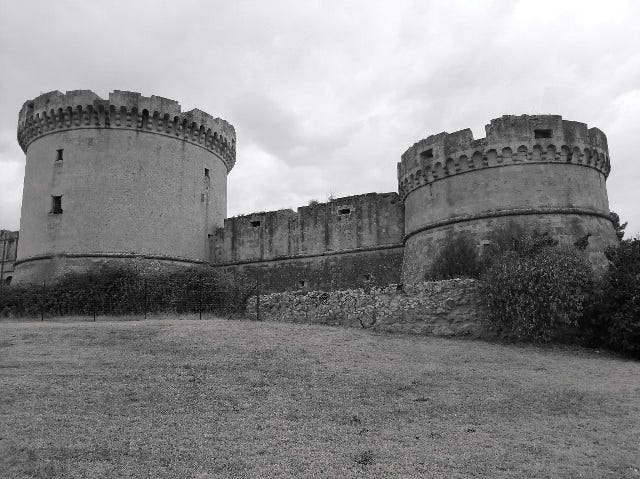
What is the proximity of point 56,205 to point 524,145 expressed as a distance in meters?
18.1

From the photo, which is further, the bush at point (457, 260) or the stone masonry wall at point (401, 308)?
the bush at point (457, 260)

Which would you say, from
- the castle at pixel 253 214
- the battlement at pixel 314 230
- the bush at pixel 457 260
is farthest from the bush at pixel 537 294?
the battlement at pixel 314 230

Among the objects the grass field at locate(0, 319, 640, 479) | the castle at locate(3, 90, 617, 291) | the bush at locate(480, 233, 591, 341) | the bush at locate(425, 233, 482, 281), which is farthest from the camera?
the castle at locate(3, 90, 617, 291)

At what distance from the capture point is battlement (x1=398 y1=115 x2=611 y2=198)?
57.7 ft

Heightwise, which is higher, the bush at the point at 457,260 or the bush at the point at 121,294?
the bush at the point at 457,260

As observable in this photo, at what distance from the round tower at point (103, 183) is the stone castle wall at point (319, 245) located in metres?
2.21

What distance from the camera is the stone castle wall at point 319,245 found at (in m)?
21.4

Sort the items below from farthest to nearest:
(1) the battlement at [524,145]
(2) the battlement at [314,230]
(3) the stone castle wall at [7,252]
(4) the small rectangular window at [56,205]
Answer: (3) the stone castle wall at [7,252]
(4) the small rectangular window at [56,205]
(2) the battlement at [314,230]
(1) the battlement at [524,145]

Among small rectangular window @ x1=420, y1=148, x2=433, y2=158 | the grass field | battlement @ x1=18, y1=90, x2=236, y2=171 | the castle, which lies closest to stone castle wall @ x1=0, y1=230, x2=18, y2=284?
the castle

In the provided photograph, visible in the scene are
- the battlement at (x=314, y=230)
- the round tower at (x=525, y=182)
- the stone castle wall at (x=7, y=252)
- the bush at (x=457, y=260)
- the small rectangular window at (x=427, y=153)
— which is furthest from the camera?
the stone castle wall at (x=7, y=252)

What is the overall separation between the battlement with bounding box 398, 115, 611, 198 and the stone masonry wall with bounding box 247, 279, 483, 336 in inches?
207

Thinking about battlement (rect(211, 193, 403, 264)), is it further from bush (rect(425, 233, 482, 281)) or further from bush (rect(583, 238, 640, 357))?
bush (rect(583, 238, 640, 357))

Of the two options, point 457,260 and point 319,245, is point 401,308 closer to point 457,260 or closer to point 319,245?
point 457,260

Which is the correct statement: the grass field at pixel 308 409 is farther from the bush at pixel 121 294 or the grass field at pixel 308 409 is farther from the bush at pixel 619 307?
the bush at pixel 121 294
